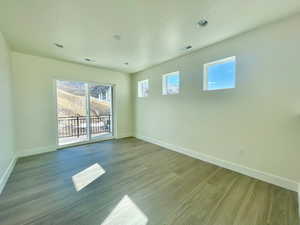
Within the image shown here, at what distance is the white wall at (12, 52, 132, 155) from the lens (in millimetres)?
3273

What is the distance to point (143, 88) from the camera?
16.7 ft

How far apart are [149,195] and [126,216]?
45 cm

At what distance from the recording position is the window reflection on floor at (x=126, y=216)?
1.47 m

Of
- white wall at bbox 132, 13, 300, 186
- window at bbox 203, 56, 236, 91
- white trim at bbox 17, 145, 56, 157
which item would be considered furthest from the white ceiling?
white trim at bbox 17, 145, 56, 157

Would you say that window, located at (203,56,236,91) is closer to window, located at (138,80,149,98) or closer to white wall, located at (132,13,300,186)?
white wall, located at (132,13,300,186)

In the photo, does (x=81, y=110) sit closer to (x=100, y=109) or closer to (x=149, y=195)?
(x=100, y=109)

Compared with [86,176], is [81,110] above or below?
above

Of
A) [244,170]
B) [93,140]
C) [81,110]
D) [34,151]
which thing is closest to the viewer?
[244,170]

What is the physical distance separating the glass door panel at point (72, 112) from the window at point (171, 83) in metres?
2.61

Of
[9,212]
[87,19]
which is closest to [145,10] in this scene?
[87,19]

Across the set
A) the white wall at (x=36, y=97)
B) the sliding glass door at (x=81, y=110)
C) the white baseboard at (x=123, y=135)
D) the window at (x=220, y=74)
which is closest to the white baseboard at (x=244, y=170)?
the window at (x=220, y=74)

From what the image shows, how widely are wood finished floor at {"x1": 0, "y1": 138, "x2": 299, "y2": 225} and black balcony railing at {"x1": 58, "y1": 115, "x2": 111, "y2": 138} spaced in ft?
4.30

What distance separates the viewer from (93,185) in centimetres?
215

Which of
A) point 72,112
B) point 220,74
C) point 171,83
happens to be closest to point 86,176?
point 72,112
